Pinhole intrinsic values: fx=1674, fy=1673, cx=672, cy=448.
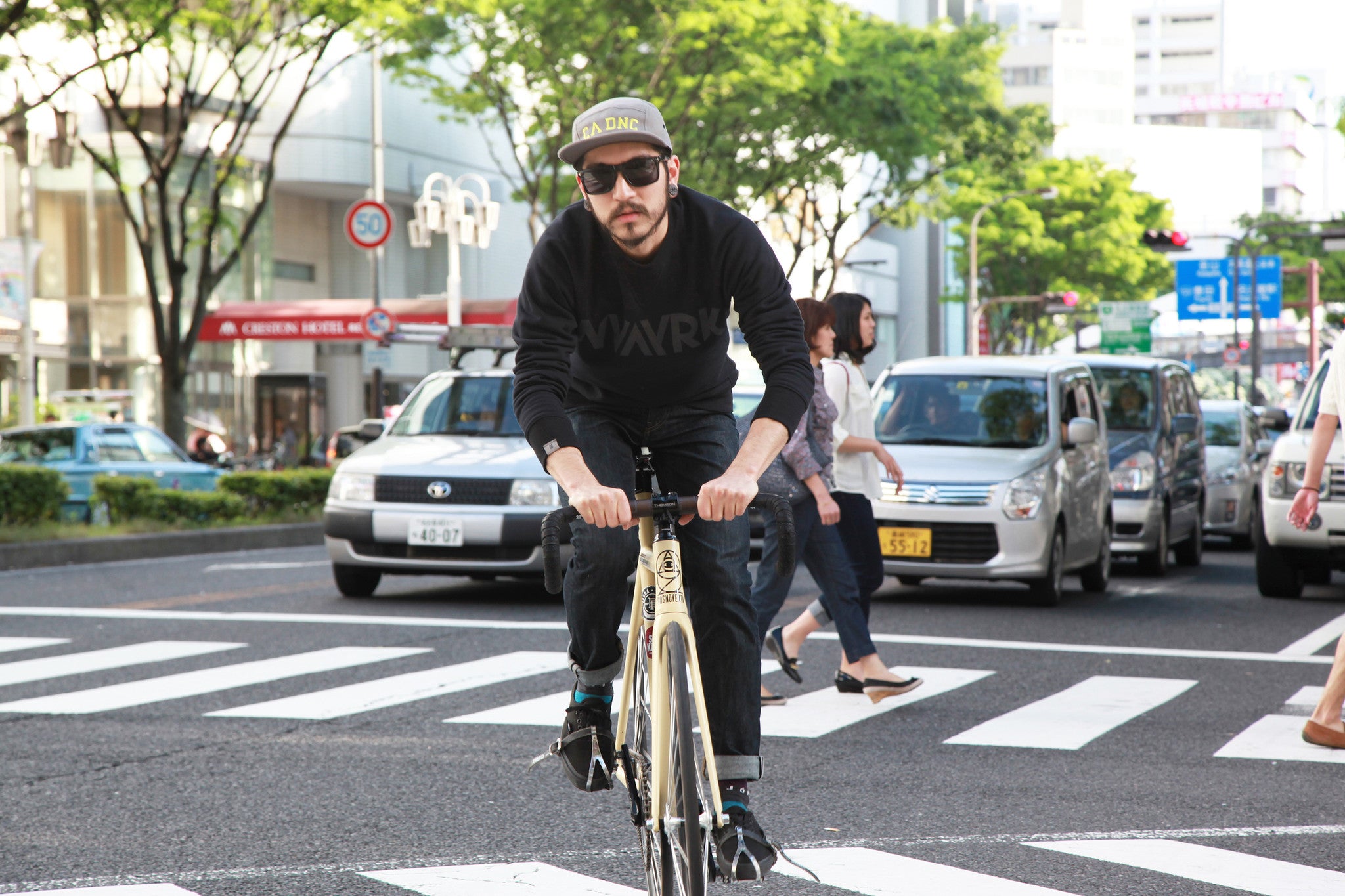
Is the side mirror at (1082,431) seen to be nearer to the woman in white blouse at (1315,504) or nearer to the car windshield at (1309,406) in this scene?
the car windshield at (1309,406)

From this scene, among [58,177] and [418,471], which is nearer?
[418,471]

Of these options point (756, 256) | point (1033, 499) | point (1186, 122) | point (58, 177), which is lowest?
point (1033, 499)

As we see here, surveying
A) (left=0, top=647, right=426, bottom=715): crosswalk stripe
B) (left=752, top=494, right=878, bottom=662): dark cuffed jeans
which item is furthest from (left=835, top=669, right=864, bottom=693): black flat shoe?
(left=0, top=647, right=426, bottom=715): crosswalk stripe

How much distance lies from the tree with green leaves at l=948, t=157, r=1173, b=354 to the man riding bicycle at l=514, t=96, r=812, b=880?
160ft

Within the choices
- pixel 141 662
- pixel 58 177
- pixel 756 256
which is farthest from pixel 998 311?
pixel 756 256

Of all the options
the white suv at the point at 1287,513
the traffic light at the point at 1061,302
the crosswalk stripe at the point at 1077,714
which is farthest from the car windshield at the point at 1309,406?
the traffic light at the point at 1061,302

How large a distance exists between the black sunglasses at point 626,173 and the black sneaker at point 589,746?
1.24 m

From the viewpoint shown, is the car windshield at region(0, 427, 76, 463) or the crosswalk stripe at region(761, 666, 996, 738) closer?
the crosswalk stripe at region(761, 666, 996, 738)

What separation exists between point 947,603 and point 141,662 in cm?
558

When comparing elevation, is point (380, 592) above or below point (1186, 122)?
below

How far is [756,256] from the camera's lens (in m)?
3.67

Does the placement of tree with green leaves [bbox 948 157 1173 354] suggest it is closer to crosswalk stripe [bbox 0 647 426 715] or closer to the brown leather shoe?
crosswalk stripe [bbox 0 647 426 715]

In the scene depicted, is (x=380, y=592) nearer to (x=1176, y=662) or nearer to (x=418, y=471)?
(x=418, y=471)

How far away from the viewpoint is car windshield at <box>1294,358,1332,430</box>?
11.5m
